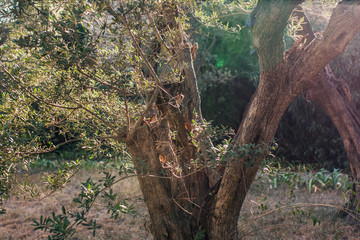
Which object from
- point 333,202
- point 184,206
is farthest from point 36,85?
point 333,202

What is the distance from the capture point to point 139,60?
7.12 ft

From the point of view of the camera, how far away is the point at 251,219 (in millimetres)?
3006

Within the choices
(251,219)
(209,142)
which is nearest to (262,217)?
(251,219)

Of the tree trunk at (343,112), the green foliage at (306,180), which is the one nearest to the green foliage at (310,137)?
the green foliage at (306,180)

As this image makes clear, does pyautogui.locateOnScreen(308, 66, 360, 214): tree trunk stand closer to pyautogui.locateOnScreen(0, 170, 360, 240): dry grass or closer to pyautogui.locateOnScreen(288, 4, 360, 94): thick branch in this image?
pyautogui.locateOnScreen(0, 170, 360, 240): dry grass

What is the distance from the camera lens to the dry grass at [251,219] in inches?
145

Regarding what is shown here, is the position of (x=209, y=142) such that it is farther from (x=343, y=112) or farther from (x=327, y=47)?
(x=343, y=112)

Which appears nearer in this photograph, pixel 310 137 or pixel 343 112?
pixel 343 112

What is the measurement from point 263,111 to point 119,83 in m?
1.36

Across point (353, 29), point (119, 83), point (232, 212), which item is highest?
point (353, 29)

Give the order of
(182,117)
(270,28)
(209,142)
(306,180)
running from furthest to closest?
(306,180)
(182,117)
(209,142)
(270,28)

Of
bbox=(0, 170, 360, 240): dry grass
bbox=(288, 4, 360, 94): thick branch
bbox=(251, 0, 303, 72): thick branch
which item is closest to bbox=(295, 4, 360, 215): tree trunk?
bbox=(0, 170, 360, 240): dry grass

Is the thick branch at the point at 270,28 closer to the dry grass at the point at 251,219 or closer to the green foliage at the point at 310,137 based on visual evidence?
the dry grass at the point at 251,219

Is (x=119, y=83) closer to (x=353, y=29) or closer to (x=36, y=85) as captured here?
(x=36, y=85)
